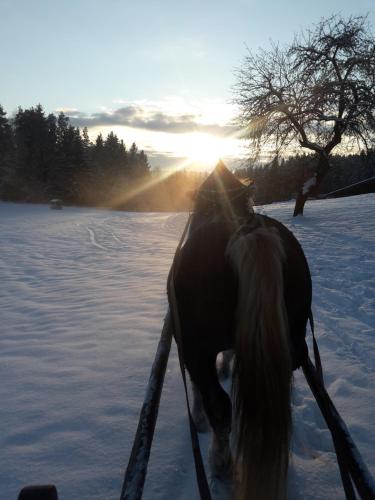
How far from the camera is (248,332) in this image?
156 cm

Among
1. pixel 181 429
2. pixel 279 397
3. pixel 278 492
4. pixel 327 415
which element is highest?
pixel 279 397

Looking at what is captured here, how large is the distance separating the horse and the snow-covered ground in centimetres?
70

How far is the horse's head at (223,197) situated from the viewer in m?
2.55

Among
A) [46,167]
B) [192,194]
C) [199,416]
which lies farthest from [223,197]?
[46,167]

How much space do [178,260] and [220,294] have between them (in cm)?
35

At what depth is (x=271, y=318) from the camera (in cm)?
154

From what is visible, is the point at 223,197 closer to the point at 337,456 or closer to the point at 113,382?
the point at 337,456

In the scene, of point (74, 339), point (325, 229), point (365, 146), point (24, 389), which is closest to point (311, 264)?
point (325, 229)

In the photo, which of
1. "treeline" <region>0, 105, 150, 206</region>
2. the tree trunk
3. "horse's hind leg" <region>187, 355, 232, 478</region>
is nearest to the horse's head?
"horse's hind leg" <region>187, 355, 232, 478</region>

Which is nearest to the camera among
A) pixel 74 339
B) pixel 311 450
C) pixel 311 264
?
pixel 311 450

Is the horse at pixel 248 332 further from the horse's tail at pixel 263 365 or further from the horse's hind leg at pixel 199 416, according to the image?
the horse's hind leg at pixel 199 416

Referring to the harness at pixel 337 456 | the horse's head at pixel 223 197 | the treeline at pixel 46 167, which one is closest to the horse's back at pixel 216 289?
the harness at pixel 337 456

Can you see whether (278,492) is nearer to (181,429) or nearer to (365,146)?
(181,429)

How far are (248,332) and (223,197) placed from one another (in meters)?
1.29
